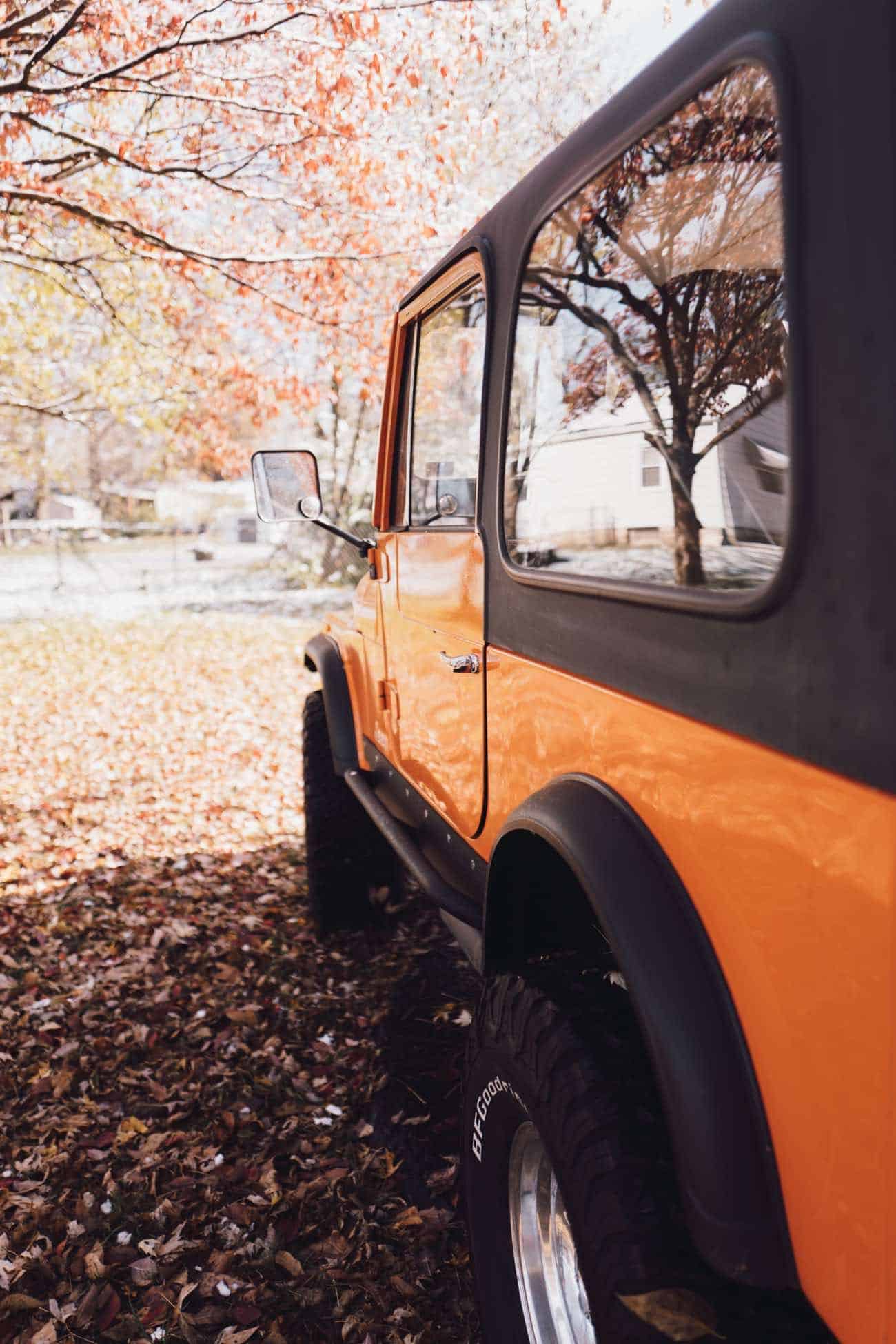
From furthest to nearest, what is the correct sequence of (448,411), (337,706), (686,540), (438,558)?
(337,706) → (448,411) → (438,558) → (686,540)

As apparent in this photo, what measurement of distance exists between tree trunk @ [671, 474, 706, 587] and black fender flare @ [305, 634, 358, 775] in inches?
95.7

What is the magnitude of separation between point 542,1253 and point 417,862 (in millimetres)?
1108

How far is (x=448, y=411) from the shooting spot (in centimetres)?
296

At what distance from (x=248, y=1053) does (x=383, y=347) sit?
6.58 m

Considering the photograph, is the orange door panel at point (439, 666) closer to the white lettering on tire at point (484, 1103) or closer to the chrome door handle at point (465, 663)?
the chrome door handle at point (465, 663)

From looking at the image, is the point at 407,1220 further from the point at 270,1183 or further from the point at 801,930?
the point at 801,930

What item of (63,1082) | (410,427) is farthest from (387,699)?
(63,1082)

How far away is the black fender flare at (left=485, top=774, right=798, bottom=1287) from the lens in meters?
1.28

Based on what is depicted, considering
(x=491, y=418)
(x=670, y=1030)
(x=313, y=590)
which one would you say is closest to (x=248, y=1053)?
(x=491, y=418)

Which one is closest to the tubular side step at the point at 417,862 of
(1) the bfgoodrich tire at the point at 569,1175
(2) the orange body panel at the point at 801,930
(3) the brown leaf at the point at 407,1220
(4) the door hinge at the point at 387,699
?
(4) the door hinge at the point at 387,699

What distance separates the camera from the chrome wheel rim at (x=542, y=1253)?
1.92m

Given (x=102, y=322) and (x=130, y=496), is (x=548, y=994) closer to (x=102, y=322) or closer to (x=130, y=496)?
(x=102, y=322)

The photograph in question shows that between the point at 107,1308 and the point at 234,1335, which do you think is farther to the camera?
the point at 107,1308

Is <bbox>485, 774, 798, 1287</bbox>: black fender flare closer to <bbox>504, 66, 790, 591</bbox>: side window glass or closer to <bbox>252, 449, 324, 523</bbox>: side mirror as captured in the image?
<bbox>504, 66, 790, 591</bbox>: side window glass
